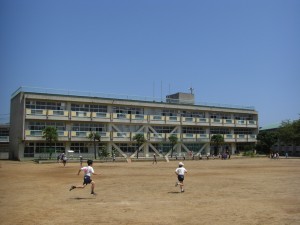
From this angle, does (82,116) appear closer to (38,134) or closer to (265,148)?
(38,134)

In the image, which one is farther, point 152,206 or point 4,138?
point 4,138

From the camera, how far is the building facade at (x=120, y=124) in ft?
184

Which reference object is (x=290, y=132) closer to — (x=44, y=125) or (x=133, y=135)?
(x=133, y=135)

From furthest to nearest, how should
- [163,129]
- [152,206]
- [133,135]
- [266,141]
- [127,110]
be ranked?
[266,141] < [163,129] < [127,110] < [133,135] < [152,206]

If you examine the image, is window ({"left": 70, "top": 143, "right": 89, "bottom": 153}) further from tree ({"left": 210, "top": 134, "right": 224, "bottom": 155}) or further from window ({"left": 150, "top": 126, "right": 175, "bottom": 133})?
tree ({"left": 210, "top": 134, "right": 224, "bottom": 155})

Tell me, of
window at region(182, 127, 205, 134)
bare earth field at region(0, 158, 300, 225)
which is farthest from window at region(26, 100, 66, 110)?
bare earth field at region(0, 158, 300, 225)

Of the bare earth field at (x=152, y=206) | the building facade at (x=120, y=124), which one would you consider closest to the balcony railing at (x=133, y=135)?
the building facade at (x=120, y=124)

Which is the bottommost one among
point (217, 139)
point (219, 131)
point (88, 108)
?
point (217, 139)

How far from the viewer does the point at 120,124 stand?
214 feet

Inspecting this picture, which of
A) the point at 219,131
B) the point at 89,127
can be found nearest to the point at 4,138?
the point at 89,127

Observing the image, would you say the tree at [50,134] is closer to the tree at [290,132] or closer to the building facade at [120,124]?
the building facade at [120,124]

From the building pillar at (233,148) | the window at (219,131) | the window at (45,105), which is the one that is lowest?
the building pillar at (233,148)

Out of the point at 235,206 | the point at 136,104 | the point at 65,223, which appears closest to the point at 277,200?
the point at 235,206

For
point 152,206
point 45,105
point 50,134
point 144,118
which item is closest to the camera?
point 152,206
